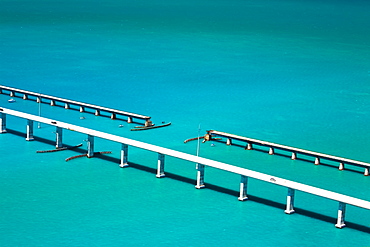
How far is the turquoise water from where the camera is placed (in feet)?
95.9

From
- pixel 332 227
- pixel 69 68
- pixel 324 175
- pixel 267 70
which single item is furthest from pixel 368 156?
pixel 69 68

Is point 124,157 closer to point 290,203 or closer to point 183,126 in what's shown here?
point 290,203

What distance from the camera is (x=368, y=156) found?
39125 mm

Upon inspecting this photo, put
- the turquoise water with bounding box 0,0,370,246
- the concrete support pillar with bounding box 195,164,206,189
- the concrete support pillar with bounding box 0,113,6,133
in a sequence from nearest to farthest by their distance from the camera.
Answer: the turquoise water with bounding box 0,0,370,246 → the concrete support pillar with bounding box 195,164,206,189 → the concrete support pillar with bounding box 0,113,6,133

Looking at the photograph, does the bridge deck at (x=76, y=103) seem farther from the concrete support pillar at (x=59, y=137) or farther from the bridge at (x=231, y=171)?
the concrete support pillar at (x=59, y=137)

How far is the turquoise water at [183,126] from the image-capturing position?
29219 millimetres

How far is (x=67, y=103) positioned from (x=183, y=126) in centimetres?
812

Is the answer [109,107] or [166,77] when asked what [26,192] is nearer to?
[109,107]

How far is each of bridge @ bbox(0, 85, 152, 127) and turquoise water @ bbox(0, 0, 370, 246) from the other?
2.10ft

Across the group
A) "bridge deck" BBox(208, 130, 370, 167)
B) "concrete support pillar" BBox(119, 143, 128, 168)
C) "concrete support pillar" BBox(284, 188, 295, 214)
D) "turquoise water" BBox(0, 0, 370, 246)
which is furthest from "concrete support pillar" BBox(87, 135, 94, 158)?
"concrete support pillar" BBox(284, 188, 295, 214)

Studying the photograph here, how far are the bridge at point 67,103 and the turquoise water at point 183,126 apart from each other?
2.10ft

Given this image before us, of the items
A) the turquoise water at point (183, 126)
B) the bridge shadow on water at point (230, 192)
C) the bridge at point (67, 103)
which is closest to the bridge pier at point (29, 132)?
the bridge shadow on water at point (230, 192)

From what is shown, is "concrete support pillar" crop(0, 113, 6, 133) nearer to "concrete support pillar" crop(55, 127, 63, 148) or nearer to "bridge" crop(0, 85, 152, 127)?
"concrete support pillar" crop(55, 127, 63, 148)

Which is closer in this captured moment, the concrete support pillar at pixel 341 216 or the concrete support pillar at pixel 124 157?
the concrete support pillar at pixel 341 216
